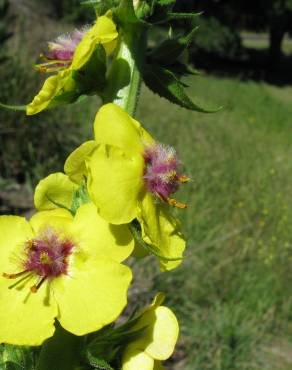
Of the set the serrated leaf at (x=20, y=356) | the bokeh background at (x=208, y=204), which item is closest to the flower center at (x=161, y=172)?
the bokeh background at (x=208, y=204)

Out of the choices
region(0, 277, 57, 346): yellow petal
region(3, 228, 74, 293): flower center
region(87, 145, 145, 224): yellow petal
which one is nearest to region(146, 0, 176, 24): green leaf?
region(87, 145, 145, 224): yellow petal

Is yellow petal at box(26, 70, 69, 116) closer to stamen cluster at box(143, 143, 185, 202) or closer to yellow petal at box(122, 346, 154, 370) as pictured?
stamen cluster at box(143, 143, 185, 202)

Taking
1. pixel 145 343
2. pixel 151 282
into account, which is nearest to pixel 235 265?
pixel 151 282

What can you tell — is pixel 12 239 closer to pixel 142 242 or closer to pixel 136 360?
pixel 142 242

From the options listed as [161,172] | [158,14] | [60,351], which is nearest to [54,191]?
[161,172]

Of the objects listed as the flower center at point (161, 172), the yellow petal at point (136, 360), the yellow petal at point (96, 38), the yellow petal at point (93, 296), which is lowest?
the yellow petal at point (136, 360)

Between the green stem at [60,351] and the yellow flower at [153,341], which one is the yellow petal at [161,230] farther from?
the green stem at [60,351]
